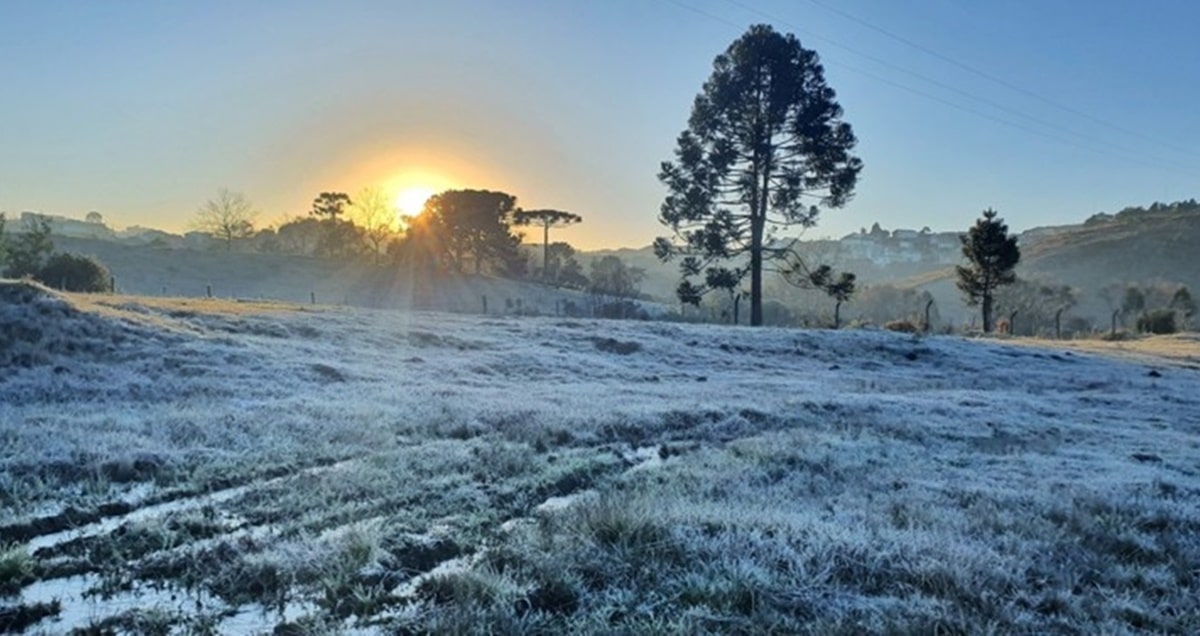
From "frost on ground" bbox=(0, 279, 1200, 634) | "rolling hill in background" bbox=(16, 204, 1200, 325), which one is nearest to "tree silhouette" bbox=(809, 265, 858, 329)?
"frost on ground" bbox=(0, 279, 1200, 634)

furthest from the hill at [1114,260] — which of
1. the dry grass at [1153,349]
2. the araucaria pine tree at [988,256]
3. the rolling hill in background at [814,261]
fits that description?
the dry grass at [1153,349]

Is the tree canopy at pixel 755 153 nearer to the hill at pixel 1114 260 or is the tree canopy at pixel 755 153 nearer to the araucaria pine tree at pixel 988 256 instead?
the araucaria pine tree at pixel 988 256

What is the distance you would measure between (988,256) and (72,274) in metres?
48.4

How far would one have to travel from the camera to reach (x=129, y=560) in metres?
4.89

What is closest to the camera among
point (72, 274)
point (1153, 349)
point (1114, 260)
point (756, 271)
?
point (1153, 349)

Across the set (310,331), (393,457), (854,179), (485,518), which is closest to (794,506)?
(485,518)

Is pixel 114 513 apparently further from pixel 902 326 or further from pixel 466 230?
pixel 466 230

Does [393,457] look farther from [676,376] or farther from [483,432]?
[676,376]

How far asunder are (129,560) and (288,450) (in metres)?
3.75

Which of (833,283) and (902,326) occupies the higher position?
(833,283)

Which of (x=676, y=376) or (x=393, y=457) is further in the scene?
(x=676, y=376)

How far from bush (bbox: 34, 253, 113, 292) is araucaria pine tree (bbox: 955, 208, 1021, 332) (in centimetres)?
4668

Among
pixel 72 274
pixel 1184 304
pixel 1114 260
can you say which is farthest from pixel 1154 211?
pixel 72 274

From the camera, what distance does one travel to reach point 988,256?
44000mm
